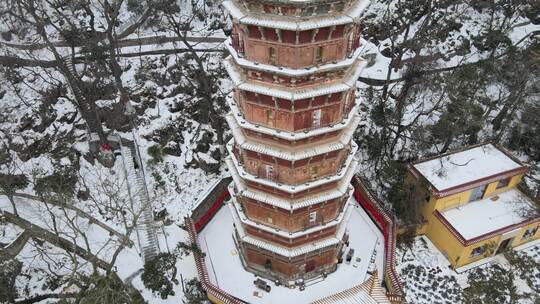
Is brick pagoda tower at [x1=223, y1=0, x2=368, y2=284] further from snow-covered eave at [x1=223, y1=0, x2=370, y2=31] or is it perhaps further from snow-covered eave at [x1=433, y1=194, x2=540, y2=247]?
snow-covered eave at [x1=433, y1=194, x2=540, y2=247]

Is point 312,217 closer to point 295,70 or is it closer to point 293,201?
point 293,201

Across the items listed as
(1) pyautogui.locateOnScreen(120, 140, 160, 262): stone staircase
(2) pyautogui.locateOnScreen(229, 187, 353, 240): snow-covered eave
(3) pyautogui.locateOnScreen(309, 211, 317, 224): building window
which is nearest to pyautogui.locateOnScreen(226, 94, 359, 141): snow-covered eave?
(3) pyautogui.locateOnScreen(309, 211, 317, 224): building window

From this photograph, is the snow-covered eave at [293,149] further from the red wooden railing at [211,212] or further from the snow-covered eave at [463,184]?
the red wooden railing at [211,212]

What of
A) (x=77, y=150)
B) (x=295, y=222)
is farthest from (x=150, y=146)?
(x=295, y=222)

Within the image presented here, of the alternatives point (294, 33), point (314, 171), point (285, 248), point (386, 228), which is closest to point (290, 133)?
point (314, 171)

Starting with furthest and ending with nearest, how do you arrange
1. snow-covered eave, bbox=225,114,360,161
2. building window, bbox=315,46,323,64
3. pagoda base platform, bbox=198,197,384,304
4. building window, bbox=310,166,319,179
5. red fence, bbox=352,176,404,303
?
pagoda base platform, bbox=198,197,384,304 < red fence, bbox=352,176,404,303 < building window, bbox=310,166,319,179 < snow-covered eave, bbox=225,114,360,161 < building window, bbox=315,46,323,64
